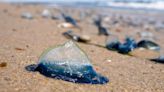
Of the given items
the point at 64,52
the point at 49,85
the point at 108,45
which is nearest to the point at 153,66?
the point at 108,45

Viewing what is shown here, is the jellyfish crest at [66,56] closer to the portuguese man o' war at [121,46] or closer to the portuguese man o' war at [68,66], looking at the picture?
the portuguese man o' war at [68,66]

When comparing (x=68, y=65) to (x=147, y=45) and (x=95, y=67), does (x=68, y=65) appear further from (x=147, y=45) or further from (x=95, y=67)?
(x=147, y=45)

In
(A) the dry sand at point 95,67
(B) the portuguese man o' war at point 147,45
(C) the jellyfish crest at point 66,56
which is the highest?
(C) the jellyfish crest at point 66,56

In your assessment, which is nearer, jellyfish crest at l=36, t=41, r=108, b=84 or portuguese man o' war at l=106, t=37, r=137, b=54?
jellyfish crest at l=36, t=41, r=108, b=84

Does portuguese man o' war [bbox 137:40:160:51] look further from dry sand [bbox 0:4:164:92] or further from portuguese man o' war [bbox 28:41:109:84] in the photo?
portuguese man o' war [bbox 28:41:109:84]

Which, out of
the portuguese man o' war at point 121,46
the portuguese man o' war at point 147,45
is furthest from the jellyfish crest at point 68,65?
the portuguese man o' war at point 147,45

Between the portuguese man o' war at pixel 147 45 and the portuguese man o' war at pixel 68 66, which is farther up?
the portuguese man o' war at pixel 68 66

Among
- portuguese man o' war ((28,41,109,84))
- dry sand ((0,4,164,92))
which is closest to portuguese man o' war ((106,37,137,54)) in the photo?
dry sand ((0,4,164,92))

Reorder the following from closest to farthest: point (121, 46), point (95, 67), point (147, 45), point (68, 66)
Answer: point (68, 66)
point (95, 67)
point (121, 46)
point (147, 45)

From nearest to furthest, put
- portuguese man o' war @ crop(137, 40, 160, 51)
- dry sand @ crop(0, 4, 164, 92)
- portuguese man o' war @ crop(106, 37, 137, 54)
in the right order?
dry sand @ crop(0, 4, 164, 92) → portuguese man o' war @ crop(106, 37, 137, 54) → portuguese man o' war @ crop(137, 40, 160, 51)

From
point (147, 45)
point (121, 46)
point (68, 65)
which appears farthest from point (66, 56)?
point (147, 45)
